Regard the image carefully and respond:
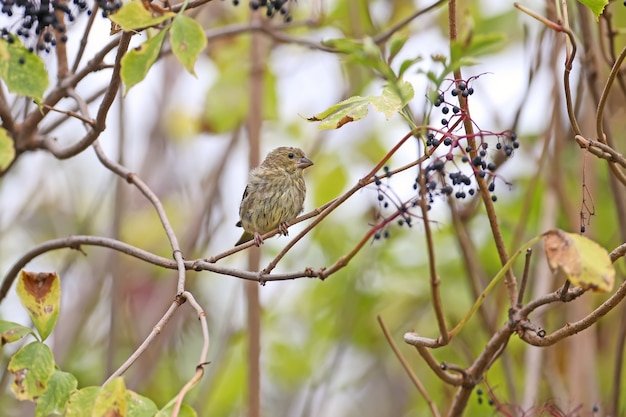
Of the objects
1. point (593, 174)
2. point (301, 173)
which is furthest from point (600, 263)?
point (301, 173)

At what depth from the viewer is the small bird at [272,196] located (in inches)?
183

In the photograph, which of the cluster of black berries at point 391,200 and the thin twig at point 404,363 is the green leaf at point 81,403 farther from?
the thin twig at point 404,363

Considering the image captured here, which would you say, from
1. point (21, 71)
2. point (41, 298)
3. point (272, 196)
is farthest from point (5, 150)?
point (272, 196)

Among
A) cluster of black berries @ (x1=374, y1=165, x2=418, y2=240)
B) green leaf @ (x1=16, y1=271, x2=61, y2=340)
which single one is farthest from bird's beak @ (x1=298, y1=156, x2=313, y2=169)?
green leaf @ (x1=16, y1=271, x2=61, y2=340)

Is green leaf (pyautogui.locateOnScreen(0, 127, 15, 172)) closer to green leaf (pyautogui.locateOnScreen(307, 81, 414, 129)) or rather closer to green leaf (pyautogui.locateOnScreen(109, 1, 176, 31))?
green leaf (pyautogui.locateOnScreen(109, 1, 176, 31))

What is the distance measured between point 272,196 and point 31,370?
8.42ft

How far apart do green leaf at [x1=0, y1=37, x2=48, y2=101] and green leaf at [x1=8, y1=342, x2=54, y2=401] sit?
588 mm

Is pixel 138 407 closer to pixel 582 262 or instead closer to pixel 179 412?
pixel 179 412

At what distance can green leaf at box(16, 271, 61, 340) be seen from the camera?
226cm

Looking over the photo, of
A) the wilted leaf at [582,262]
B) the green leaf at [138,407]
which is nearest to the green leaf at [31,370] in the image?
the green leaf at [138,407]

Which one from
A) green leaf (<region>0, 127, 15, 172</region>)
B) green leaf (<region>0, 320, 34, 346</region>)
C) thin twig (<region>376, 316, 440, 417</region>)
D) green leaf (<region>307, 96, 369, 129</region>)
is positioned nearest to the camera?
green leaf (<region>0, 127, 15, 172</region>)

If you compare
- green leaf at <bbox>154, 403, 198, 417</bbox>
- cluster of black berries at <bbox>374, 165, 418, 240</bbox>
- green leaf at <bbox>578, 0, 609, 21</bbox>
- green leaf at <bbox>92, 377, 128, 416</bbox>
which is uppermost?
green leaf at <bbox>578, 0, 609, 21</bbox>

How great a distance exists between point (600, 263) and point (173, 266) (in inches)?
43.5

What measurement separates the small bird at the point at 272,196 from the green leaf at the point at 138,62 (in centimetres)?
257
